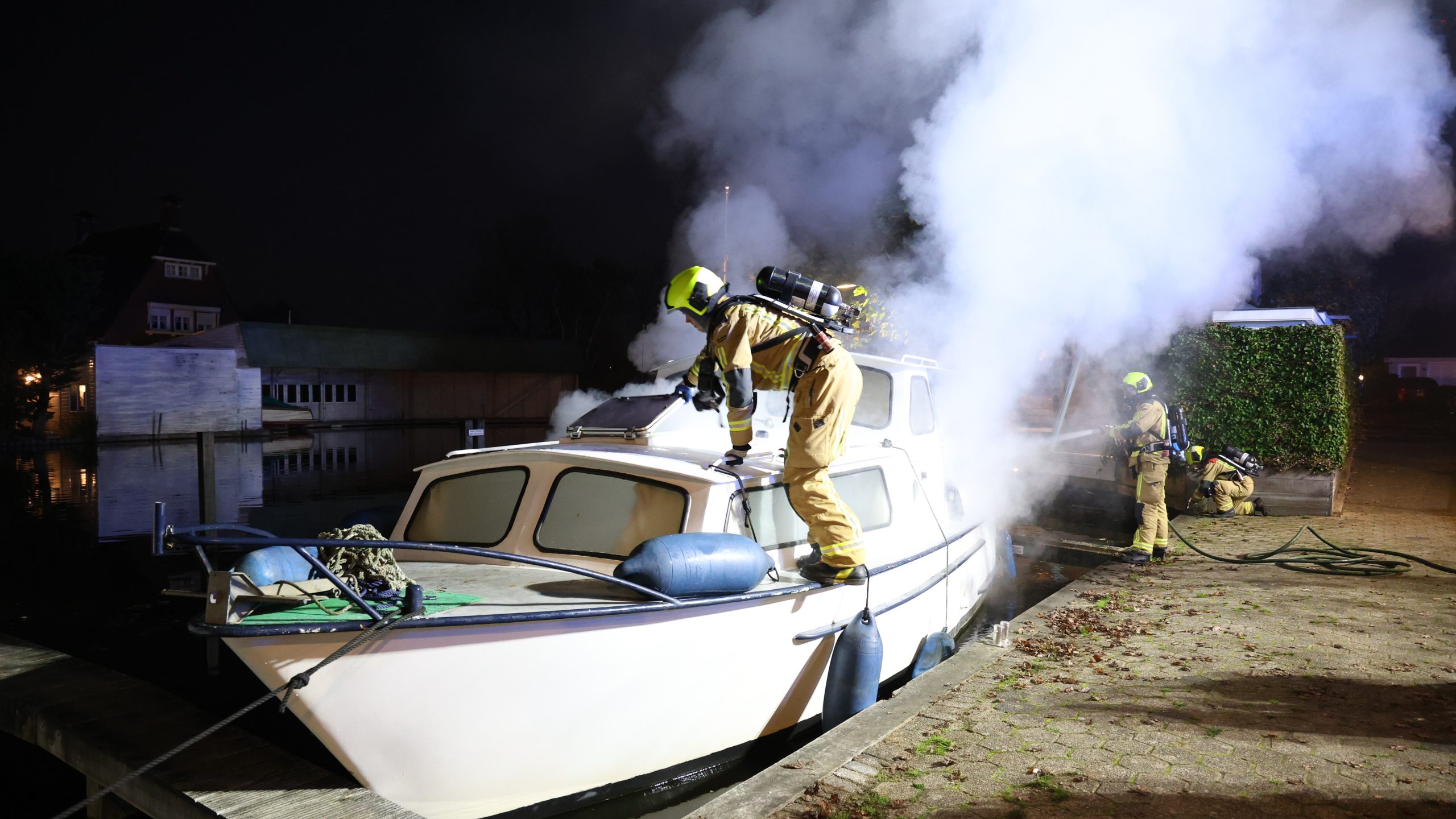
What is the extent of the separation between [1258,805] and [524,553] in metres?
4.10

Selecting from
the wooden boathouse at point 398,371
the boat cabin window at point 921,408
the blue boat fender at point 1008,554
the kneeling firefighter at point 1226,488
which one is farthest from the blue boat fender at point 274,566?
the wooden boathouse at point 398,371

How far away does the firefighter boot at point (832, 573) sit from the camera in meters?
5.33

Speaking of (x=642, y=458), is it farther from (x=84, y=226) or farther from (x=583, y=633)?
(x=84, y=226)

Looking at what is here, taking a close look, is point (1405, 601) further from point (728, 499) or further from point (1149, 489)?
point (728, 499)

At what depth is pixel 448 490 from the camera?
239 inches

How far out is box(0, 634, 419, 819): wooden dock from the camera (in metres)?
3.88

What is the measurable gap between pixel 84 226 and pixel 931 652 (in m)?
61.2

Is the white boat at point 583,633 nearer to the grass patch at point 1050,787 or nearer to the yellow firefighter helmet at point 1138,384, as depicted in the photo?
the grass patch at point 1050,787

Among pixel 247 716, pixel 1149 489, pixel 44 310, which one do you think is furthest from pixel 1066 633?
pixel 44 310

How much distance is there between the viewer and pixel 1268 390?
1260 cm

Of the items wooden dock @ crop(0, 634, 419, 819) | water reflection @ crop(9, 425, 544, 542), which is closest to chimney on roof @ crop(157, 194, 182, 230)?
water reflection @ crop(9, 425, 544, 542)

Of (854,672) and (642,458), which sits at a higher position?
(642,458)

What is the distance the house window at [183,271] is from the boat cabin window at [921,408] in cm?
4758

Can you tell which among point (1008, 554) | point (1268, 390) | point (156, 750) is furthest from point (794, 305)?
point (1268, 390)
